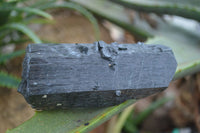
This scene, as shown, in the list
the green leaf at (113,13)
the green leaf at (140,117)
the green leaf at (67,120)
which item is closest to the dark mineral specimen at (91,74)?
the green leaf at (67,120)

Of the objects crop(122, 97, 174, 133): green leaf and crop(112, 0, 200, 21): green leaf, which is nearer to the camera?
crop(112, 0, 200, 21): green leaf

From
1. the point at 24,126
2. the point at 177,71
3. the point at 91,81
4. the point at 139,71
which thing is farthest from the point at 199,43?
the point at 24,126

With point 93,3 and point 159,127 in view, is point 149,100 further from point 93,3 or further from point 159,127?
point 93,3

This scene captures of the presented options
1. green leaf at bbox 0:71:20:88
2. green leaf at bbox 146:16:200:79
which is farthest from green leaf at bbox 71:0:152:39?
green leaf at bbox 0:71:20:88

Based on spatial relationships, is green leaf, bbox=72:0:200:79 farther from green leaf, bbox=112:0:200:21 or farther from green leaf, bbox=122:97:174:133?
green leaf, bbox=122:97:174:133

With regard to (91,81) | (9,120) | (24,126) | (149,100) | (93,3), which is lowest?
(149,100)
